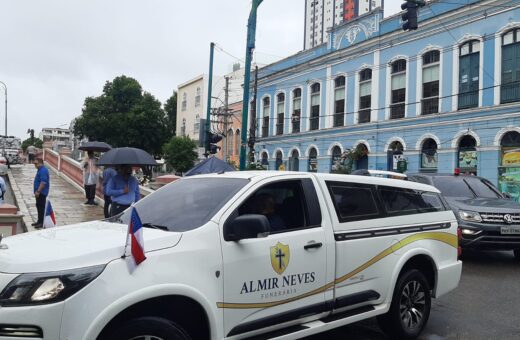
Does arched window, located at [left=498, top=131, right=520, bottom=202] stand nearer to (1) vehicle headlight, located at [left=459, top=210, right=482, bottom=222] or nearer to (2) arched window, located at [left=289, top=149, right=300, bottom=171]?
(1) vehicle headlight, located at [left=459, top=210, right=482, bottom=222]

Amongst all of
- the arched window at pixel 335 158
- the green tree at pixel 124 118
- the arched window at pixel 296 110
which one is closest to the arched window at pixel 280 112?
the arched window at pixel 296 110

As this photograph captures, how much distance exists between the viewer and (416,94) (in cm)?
2392

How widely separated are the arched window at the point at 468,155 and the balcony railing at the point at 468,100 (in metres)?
1.38

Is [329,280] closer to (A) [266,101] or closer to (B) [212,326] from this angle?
(B) [212,326]

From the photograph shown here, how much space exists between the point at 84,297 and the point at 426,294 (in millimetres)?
3620

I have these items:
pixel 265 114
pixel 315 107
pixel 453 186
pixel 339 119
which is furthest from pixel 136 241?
pixel 265 114

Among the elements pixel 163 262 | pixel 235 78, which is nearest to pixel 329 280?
pixel 163 262

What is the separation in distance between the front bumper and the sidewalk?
8333 millimetres

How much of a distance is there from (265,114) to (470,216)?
27.8 metres

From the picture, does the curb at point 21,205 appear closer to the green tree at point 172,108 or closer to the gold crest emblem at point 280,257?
the gold crest emblem at point 280,257

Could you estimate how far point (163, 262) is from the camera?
3230mm

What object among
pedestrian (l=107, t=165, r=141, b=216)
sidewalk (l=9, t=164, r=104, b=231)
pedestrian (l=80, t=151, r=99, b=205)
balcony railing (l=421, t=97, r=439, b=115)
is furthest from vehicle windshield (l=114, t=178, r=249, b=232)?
balcony railing (l=421, t=97, r=439, b=115)

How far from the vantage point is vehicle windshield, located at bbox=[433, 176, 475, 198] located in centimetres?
988

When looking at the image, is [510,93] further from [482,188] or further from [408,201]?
[408,201]
